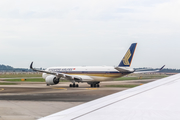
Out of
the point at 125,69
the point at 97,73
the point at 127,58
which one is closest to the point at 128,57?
the point at 127,58

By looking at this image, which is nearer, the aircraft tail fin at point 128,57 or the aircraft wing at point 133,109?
the aircraft wing at point 133,109

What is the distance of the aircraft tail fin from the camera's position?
31781 mm

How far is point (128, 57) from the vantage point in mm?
31969

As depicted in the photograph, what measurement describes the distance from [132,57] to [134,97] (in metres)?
29.4

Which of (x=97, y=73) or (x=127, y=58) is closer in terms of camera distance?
(x=127, y=58)

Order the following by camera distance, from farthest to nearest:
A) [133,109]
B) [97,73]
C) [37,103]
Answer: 1. [97,73]
2. [37,103]
3. [133,109]

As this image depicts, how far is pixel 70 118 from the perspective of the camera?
2475 millimetres

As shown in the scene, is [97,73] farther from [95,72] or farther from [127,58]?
[127,58]

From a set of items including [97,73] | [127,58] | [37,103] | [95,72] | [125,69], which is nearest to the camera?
[37,103]

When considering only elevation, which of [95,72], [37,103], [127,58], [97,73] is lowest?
[37,103]

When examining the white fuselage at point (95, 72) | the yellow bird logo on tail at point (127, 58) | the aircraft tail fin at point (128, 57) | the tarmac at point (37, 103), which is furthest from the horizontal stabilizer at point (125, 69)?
the tarmac at point (37, 103)

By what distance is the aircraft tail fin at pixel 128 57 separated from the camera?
31781mm

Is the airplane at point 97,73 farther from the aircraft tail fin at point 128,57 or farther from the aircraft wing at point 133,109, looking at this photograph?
the aircraft wing at point 133,109

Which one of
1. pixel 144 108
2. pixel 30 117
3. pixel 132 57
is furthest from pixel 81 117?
pixel 132 57
